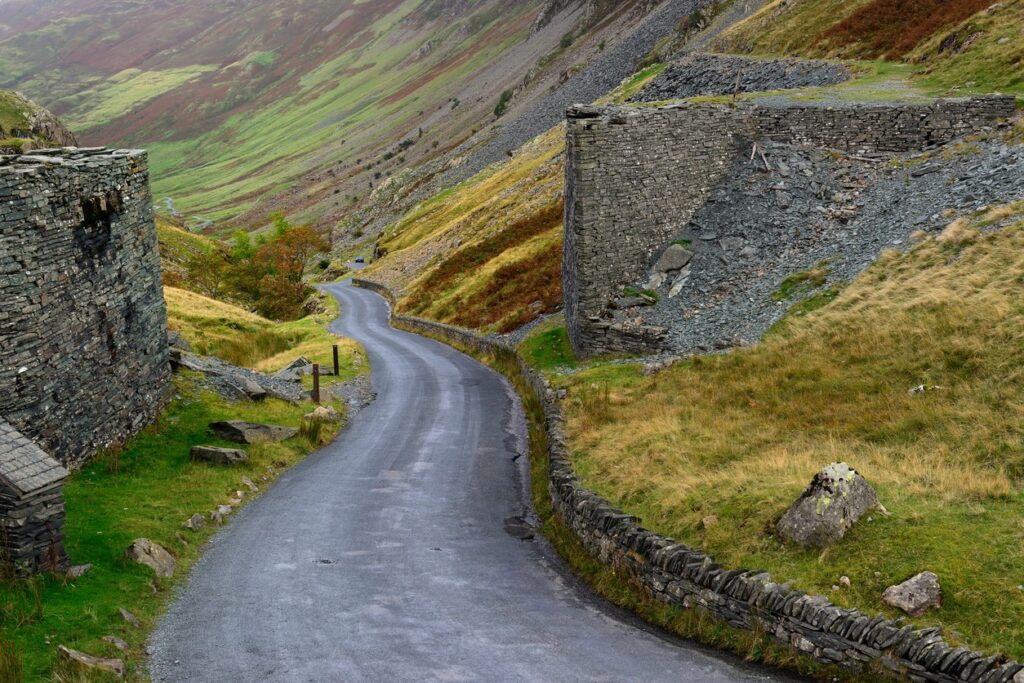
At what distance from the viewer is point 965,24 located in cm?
3928

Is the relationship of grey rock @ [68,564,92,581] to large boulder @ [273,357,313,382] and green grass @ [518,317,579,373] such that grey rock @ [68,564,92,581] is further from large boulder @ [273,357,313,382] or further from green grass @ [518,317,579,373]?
large boulder @ [273,357,313,382]

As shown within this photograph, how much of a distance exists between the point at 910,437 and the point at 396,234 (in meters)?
100

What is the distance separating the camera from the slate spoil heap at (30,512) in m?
14.1

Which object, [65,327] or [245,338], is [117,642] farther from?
[245,338]

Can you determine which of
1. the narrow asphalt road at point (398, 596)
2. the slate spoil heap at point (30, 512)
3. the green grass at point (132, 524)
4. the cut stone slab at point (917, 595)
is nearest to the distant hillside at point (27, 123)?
the green grass at point (132, 524)

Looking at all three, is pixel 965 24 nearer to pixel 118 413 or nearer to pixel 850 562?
pixel 850 562

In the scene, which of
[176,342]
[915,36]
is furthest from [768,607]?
[915,36]

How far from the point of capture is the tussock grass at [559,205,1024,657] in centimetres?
1182

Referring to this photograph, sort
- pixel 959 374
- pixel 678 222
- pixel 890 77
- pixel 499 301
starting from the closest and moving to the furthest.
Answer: pixel 959 374 → pixel 678 222 → pixel 890 77 → pixel 499 301

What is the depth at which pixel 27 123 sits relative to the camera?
61.7 m

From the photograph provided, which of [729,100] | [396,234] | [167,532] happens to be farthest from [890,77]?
[396,234]

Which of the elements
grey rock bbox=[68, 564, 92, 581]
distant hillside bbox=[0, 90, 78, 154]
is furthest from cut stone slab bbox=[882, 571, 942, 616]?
distant hillside bbox=[0, 90, 78, 154]

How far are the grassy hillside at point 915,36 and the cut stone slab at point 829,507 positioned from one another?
24889 mm

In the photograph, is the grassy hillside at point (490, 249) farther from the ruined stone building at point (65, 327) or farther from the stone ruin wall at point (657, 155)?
the ruined stone building at point (65, 327)
